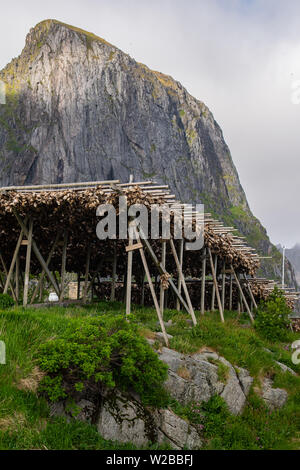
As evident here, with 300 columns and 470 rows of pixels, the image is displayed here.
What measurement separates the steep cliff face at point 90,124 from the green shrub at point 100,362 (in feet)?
389

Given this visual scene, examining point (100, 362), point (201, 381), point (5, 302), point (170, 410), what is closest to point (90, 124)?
point (5, 302)

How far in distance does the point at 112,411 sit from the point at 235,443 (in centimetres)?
265

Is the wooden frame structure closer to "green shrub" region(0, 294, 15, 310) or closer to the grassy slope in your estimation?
"green shrub" region(0, 294, 15, 310)

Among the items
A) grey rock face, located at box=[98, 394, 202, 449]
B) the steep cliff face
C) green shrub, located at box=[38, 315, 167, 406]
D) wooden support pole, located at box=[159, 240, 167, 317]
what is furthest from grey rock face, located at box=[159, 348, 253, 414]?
the steep cliff face

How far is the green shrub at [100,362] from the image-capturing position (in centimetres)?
754

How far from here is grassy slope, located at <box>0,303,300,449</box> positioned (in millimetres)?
6766

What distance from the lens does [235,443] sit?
28.7 ft

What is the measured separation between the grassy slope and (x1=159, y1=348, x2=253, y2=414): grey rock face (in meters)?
0.24

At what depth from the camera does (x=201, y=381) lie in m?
10.1

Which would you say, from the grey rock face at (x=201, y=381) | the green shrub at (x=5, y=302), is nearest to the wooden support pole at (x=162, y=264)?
the grey rock face at (x=201, y=381)

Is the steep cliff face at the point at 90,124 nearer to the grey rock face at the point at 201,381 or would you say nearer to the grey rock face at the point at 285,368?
the grey rock face at the point at 285,368

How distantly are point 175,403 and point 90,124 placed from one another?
131569mm

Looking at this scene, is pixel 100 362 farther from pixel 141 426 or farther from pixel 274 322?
pixel 274 322
